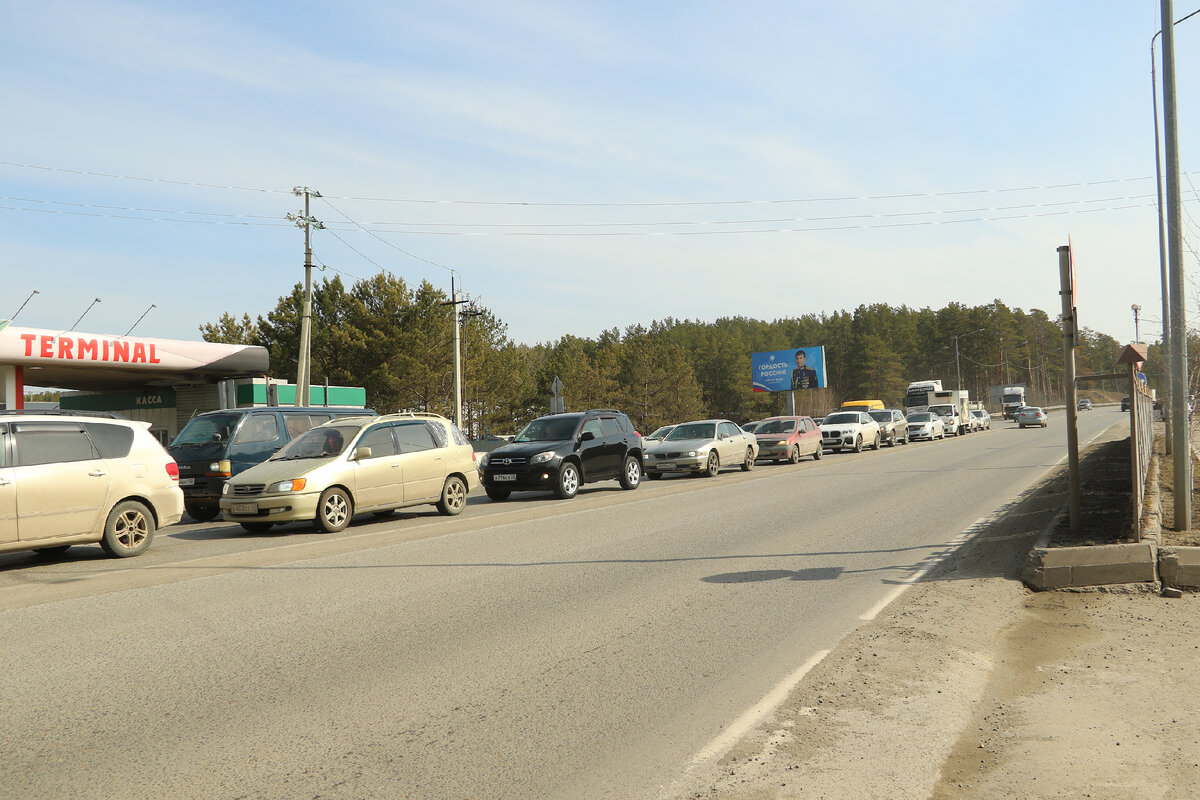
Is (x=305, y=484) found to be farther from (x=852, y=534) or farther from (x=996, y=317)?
(x=996, y=317)

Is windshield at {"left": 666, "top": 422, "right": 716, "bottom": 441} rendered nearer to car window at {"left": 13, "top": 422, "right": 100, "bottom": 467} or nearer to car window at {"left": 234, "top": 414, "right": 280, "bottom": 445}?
car window at {"left": 234, "top": 414, "right": 280, "bottom": 445}

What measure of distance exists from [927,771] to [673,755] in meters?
1.17

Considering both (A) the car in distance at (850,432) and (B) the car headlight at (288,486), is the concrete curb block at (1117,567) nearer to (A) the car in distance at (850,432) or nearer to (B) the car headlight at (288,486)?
(B) the car headlight at (288,486)

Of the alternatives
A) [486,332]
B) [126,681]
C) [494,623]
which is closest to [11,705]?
[126,681]

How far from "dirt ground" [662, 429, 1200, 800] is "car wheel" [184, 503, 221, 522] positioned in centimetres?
1339

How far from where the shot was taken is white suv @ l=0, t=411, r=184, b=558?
Answer: 10250 mm

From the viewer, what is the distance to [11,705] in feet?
17.2

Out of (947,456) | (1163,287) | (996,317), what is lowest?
(947,456)

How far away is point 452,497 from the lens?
52.2 ft

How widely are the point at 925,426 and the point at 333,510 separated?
124 feet

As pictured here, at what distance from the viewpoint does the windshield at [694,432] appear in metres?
26.1

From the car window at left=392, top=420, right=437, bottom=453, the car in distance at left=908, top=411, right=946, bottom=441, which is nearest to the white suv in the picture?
the car window at left=392, top=420, right=437, bottom=453

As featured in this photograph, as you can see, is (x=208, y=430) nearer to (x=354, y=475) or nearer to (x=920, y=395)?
(x=354, y=475)

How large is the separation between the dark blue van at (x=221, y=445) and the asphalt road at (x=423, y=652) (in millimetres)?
3413
